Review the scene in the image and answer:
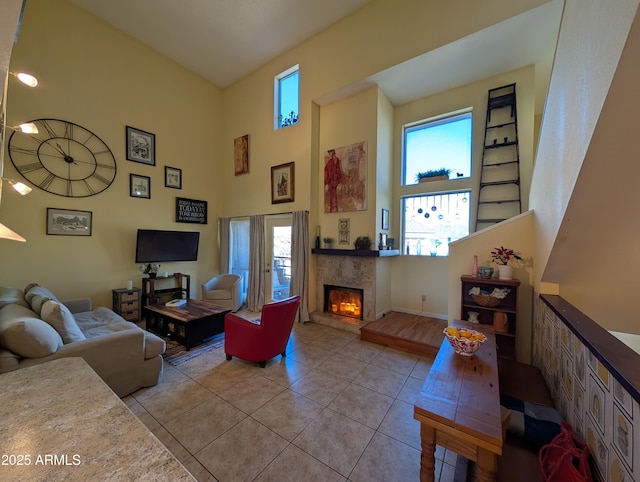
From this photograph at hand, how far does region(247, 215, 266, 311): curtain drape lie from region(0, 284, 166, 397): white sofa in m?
2.74

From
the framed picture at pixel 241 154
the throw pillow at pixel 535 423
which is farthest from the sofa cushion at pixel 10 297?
the throw pillow at pixel 535 423

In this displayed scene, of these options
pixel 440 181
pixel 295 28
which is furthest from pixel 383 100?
pixel 295 28

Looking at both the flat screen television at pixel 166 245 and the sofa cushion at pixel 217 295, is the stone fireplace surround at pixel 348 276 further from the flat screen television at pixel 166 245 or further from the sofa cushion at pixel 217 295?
the flat screen television at pixel 166 245

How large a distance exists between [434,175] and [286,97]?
3709 mm

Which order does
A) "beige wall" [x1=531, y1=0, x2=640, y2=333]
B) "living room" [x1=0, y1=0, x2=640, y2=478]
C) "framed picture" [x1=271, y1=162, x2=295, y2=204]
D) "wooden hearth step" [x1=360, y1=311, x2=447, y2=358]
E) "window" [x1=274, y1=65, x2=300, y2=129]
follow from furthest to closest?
"window" [x1=274, y1=65, x2=300, y2=129]
"framed picture" [x1=271, y1=162, x2=295, y2=204]
"wooden hearth step" [x1=360, y1=311, x2=447, y2=358]
"living room" [x1=0, y1=0, x2=640, y2=478]
"beige wall" [x1=531, y1=0, x2=640, y2=333]

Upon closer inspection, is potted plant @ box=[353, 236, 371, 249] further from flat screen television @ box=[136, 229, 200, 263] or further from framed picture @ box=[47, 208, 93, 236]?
framed picture @ box=[47, 208, 93, 236]

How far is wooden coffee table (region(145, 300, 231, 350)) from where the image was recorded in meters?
3.50

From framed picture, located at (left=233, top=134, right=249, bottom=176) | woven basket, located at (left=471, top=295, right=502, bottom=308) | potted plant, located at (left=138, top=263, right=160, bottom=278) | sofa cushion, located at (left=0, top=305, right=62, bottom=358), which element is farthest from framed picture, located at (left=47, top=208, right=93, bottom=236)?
woven basket, located at (left=471, top=295, right=502, bottom=308)

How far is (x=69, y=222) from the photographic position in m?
4.11

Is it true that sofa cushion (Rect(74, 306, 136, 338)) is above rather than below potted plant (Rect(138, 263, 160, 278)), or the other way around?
below

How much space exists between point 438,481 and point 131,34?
7.96 meters

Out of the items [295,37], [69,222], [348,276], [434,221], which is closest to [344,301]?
[348,276]

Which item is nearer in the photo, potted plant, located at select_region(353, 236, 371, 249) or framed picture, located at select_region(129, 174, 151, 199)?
potted plant, located at select_region(353, 236, 371, 249)

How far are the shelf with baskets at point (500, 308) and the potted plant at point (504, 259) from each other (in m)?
0.11
